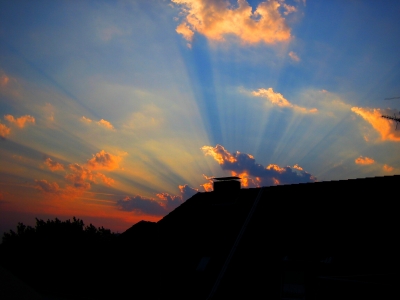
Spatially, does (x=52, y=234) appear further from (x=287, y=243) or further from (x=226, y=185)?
(x=287, y=243)

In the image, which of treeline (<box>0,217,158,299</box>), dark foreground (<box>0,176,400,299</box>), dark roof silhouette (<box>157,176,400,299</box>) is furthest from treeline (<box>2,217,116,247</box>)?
dark roof silhouette (<box>157,176,400,299</box>)

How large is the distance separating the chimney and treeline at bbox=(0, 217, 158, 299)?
7.21 meters

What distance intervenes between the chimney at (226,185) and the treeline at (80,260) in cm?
721

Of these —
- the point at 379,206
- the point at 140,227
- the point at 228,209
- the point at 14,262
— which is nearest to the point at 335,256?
the point at 379,206

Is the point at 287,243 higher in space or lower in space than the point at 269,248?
higher

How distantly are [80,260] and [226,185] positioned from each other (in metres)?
34.5

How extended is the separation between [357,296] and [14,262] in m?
57.8

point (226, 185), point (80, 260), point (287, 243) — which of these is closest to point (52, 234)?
point (80, 260)

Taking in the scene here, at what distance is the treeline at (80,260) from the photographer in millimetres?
31312

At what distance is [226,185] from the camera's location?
31.9 meters

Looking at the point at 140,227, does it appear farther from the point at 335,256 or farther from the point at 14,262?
the point at 14,262

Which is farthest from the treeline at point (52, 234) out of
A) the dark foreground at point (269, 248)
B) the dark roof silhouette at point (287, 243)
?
the dark roof silhouette at point (287, 243)

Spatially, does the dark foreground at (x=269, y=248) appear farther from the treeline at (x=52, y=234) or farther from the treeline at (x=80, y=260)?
the treeline at (x=52, y=234)

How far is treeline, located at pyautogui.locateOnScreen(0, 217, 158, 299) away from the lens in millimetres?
31312
